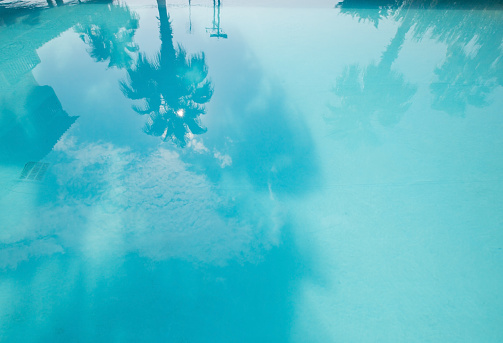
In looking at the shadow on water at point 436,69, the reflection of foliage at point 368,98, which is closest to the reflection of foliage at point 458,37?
the shadow on water at point 436,69

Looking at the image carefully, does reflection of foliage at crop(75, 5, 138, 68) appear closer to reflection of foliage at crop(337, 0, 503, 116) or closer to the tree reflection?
the tree reflection

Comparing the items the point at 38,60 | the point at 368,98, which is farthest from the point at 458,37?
the point at 38,60

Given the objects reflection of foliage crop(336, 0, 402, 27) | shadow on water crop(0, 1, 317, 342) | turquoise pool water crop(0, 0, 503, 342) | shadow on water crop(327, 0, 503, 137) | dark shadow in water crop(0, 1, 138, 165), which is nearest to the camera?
shadow on water crop(0, 1, 317, 342)

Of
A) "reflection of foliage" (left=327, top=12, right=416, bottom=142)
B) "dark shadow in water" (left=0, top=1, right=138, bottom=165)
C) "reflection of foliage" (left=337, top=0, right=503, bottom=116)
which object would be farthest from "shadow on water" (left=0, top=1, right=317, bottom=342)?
"reflection of foliage" (left=337, top=0, right=503, bottom=116)

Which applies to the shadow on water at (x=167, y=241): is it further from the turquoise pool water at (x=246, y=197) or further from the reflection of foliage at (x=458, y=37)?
the reflection of foliage at (x=458, y=37)

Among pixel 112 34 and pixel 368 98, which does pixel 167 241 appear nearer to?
pixel 368 98

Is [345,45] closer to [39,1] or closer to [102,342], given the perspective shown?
[102,342]

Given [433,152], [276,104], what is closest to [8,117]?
[276,104]
